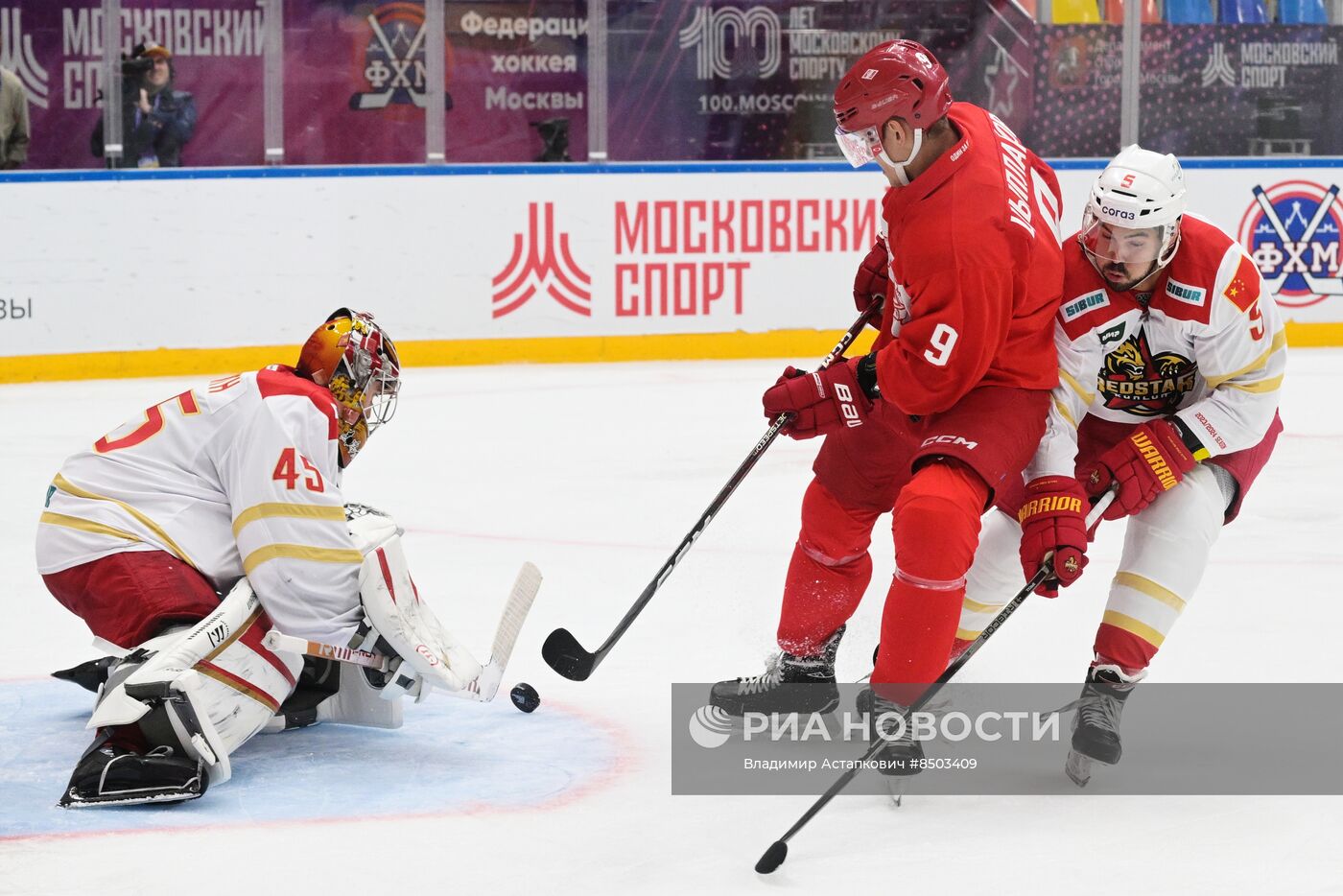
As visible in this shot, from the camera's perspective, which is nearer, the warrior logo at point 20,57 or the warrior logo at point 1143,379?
the warrior logo at point 1143,379

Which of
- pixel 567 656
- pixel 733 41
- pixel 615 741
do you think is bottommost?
pixel 615 741

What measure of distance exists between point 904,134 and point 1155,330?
49 cm

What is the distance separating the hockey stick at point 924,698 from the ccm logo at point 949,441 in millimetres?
197

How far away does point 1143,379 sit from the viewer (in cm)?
295

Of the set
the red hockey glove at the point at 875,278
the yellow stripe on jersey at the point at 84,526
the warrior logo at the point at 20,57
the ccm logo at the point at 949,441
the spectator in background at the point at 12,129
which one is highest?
the warrior logo at the point at 20,57

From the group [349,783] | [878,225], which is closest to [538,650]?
[349,783]

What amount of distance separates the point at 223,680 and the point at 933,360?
1.16m

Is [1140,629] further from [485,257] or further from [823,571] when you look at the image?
[485,257]

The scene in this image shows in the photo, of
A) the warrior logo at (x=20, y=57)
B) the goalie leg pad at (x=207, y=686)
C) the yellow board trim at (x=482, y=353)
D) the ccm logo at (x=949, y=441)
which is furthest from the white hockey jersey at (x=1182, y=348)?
the warrior logo at (x=20, y=57)

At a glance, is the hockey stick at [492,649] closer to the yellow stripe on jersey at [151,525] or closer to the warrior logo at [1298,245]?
the yellow stripe on jersey at [151,525]

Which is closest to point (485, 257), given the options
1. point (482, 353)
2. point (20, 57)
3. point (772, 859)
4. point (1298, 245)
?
point (482, 353)

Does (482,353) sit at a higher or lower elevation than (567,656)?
higher

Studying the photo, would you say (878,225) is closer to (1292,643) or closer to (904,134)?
(1292,643)

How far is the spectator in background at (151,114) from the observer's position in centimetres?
750
